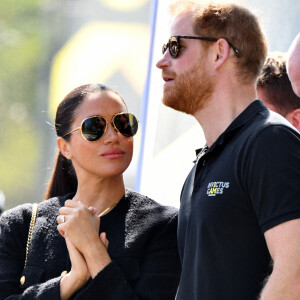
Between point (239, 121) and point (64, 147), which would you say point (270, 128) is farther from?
point (64, 147)

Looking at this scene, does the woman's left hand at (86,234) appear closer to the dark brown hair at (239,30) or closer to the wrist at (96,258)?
the wrist at (96,258)

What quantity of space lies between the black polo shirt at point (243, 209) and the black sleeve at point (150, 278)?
1.52 feet

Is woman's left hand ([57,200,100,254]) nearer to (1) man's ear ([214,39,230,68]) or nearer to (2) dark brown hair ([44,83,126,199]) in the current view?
(2) dark brown hair ([44,83,126,199])

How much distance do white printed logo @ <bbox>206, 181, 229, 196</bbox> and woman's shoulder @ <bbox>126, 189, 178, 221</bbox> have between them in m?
0.72

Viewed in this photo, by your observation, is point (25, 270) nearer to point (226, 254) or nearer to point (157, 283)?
point (157, 283)

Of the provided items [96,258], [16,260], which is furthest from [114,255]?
[16,260]

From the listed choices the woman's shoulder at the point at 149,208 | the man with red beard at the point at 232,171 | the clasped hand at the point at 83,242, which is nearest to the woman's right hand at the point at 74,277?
the clasped hand at the point at 83,242

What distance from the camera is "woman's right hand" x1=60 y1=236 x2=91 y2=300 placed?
290 cm

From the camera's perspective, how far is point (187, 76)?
2725 mm

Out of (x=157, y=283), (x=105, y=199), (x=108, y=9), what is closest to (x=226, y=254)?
(x=157, y=283)

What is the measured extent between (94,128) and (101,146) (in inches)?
3.1

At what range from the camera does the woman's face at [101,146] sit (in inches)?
125

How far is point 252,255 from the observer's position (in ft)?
7.54

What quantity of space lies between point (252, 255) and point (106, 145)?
3.49 feet
